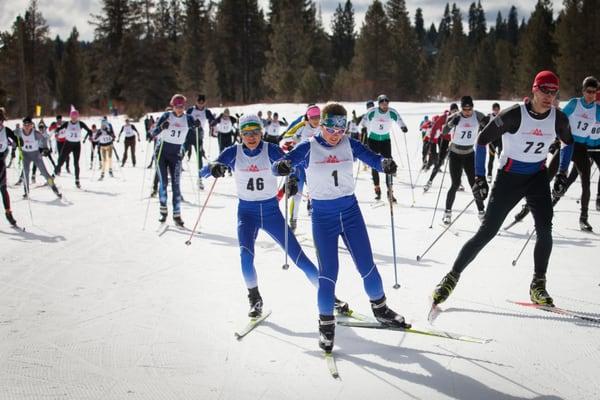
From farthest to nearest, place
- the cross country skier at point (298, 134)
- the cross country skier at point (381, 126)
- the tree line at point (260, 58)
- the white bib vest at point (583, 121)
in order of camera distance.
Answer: the tree line at point (260, 58) < the cross country skier at point (381, 126) < the cross country skier at point (298, 134) < the white bib vest at point (583, 121)

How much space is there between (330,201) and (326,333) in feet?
3.43

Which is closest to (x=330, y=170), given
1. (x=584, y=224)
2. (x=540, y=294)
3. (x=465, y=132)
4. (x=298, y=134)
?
(x=540, y=294)

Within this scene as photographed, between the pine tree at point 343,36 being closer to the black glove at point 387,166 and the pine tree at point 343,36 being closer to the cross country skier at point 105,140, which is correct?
the cross country skier at point 105,140

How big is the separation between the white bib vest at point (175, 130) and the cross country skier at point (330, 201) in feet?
18.4

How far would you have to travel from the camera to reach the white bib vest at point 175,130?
29.8 feet

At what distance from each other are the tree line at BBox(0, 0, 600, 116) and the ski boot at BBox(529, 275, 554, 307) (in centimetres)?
4321

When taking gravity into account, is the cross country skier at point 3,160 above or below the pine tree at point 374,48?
below

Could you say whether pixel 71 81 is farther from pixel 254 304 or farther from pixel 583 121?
pixel 254 304

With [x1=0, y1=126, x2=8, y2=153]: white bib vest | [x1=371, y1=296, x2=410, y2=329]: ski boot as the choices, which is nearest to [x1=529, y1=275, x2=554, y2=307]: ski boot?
[x1=371, y1=296, x2=410, y2=329]: ski boot

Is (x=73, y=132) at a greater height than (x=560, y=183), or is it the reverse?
(x=73, y=132)

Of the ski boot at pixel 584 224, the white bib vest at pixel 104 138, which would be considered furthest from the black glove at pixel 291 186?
the white bib vest at pixel 104 138

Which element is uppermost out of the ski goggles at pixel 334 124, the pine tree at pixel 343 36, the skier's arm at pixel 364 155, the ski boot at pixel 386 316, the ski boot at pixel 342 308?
the pine tree at pixel 343 36

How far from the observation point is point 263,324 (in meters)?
4.50

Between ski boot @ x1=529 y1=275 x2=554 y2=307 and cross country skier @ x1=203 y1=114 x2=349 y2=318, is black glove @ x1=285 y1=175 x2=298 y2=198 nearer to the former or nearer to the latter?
cross country skier @ x1=203 y1=114 x2=349 y2=318
